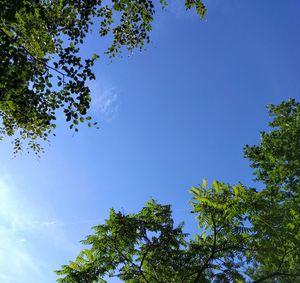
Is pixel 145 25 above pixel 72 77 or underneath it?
above

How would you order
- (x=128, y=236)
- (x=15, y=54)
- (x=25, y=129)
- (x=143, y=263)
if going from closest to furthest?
1. (x=15, y=54)
2. (x=25, y=129)
3. (x=128, y=236)
4. (x=143, y=263)

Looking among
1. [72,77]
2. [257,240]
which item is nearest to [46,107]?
[72,77]

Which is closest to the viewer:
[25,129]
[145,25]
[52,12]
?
[52,12]

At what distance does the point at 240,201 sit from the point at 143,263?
5570mm

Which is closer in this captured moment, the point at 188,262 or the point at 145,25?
the point at 145,25

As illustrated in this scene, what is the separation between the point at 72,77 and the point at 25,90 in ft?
3.67

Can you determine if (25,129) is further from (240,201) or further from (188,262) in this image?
(188,262)

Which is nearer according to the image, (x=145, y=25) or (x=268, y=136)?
(x=145, y=25)

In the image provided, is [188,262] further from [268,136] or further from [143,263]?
[268,136]

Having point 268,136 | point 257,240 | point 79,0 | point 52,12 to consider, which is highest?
point 268,136

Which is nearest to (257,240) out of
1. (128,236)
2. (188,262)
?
(188,262)

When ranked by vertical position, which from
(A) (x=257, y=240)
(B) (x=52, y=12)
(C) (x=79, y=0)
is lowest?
(A) (x=257, y=240)

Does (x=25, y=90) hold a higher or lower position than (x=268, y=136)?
lower

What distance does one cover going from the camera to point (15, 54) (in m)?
A: 6.95
